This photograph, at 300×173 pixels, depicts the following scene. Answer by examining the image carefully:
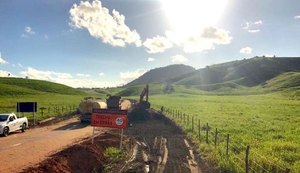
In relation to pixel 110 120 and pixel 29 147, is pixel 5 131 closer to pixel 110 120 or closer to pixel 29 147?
pixel 29 147

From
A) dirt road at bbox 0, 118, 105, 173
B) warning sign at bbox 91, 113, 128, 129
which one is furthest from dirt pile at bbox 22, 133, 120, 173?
warning sign at bbox 91, 113, 128, 129

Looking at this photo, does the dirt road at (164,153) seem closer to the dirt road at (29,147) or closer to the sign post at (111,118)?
the sign post at (111,118)

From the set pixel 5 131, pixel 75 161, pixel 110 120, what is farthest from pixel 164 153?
pixel 5 131

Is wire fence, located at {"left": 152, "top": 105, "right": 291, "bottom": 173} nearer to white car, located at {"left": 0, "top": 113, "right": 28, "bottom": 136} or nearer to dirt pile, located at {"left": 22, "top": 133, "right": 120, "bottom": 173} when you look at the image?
dirt pile, located at {"left": 22, "top": 133, "right": 120, "bottom": 173}

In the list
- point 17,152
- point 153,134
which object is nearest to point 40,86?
point 153,134

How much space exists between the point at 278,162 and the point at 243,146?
5305 millimetres

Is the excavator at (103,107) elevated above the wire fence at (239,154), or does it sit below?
above

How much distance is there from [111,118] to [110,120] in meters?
0.16

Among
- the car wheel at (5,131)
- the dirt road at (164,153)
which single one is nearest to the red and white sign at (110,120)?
the dirt road at (164,153)

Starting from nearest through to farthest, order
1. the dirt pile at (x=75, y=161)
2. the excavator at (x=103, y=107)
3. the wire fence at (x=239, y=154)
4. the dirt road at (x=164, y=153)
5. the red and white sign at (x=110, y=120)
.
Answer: the wire fence at (x=239, y=154) → the dirt pile at (x=75, y=161) → the dirt road at (x=164, y=153) → the red and white sign at (x=110, y=120) → the excavator at (x=103, y=107)

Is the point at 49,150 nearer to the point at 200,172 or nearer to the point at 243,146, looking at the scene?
the point at 200,172

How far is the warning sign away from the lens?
25062 millimetres

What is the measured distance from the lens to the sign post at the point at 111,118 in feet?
82.3

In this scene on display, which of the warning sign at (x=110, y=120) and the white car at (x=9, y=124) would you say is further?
the white car at (x=9, y=124)
